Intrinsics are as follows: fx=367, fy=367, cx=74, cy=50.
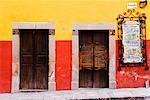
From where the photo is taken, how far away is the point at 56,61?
1209 cm

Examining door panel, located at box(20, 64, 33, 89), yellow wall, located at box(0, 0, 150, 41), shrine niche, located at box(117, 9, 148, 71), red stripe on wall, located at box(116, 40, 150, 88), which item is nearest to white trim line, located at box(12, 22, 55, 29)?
yellow wall, located at box(0, 0, 150, 41)

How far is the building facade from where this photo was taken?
11953 mm

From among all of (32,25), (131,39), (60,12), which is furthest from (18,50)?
(131,39)

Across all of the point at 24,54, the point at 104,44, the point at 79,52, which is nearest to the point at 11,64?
the point at 24,54

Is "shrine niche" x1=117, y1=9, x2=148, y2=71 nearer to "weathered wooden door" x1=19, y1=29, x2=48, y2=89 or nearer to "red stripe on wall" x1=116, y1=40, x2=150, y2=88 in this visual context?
"red stripe on wall" x1=116, y1=40, x2=150, y2=88

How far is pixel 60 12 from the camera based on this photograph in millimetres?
12078

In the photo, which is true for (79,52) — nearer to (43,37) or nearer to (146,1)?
Result: (43,37)

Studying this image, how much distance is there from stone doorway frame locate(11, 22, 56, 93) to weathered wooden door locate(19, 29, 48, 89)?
0.76 ft

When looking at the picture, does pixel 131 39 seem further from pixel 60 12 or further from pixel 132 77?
pixel 60 12

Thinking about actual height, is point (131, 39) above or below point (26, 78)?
above

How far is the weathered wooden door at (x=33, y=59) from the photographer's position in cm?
1221

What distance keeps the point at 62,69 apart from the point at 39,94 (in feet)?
3.84

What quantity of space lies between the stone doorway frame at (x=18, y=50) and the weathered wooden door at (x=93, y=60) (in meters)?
0.99

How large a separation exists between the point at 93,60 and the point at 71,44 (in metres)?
0.98
